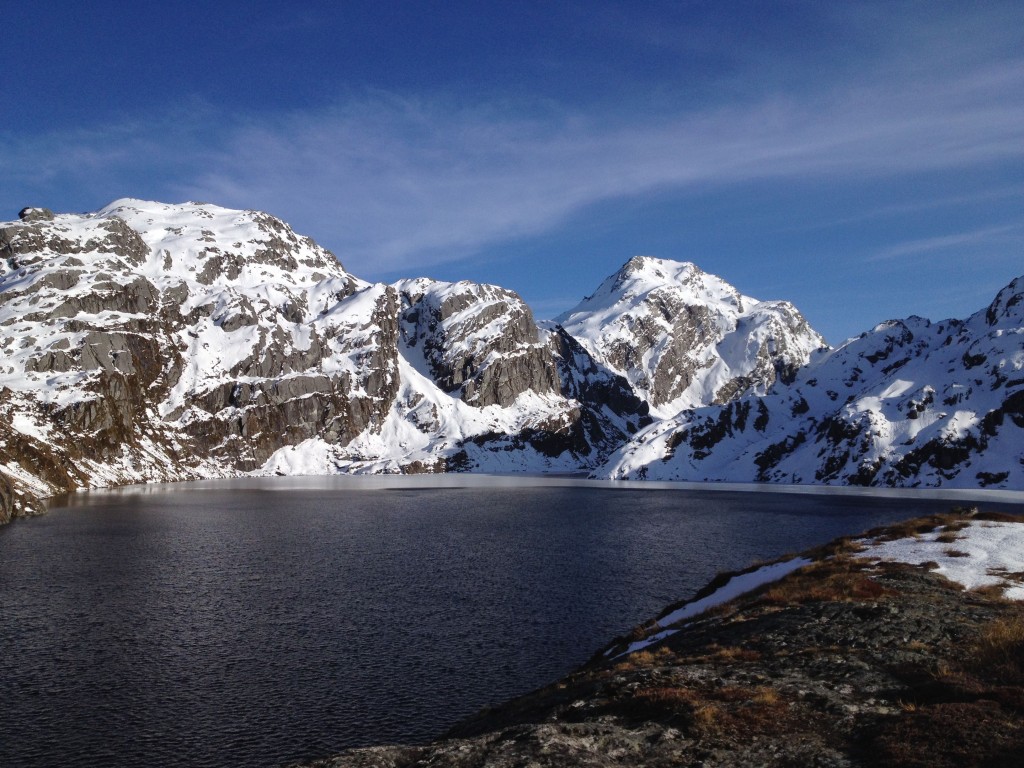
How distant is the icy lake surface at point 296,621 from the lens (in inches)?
1492

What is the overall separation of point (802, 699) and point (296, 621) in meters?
46.2

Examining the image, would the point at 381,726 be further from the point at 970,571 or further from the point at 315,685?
the point at 970,571

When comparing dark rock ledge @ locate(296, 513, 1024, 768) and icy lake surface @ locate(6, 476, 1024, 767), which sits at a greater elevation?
dark rock ledge @ locate(296, 513, 1024, 768)

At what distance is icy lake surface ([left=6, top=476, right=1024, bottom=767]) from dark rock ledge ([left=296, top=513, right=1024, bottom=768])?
40.4 ft

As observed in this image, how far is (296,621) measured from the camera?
59219 mm

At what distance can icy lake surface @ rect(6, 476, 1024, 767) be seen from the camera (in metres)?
37.9

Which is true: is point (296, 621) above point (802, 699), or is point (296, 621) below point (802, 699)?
below

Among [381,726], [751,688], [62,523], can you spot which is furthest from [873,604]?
[62,523]

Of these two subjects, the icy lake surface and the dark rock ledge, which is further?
the icy lake surface

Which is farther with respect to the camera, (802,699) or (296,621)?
(296,621)

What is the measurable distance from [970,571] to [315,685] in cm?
3725

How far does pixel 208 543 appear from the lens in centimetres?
10494

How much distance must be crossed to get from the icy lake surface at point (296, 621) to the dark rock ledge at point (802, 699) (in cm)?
1233

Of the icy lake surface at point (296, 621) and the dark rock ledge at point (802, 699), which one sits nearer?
the dark rock ledge at point (802, 699)
